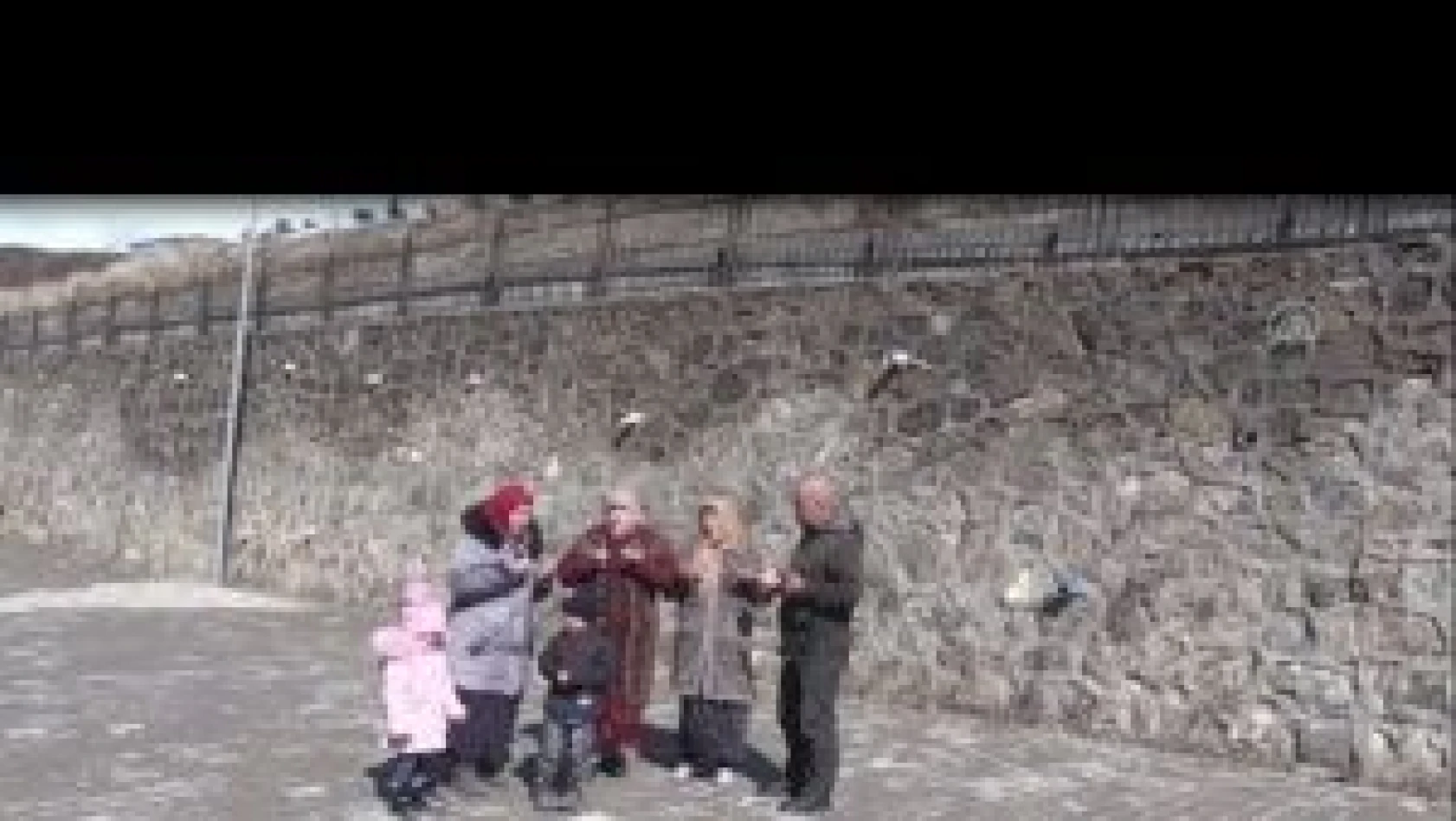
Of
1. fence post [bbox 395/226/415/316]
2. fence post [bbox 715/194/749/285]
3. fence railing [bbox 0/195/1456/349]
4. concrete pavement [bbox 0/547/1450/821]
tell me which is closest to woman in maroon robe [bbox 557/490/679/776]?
concrete pavement [bbox 0/547/1450/821]

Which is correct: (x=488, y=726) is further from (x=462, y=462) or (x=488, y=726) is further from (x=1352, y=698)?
(x=462, y=462)

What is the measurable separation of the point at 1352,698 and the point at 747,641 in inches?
116

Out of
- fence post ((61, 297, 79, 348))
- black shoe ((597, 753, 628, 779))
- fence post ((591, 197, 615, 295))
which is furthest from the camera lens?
fence post ((61, 297, 79, 348))

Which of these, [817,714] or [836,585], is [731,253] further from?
[817,714]

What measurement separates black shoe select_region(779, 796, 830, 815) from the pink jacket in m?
1.47

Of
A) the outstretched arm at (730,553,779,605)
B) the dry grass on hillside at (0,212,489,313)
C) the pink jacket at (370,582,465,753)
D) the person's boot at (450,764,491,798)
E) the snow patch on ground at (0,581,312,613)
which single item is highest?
the dry grass on hillside at (0,212,489,313)

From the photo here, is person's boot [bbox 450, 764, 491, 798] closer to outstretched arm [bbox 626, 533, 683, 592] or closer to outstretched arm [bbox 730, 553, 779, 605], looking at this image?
outstretched arm [bbox 626, 533, 683, 592]

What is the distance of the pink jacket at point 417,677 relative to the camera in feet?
22.5

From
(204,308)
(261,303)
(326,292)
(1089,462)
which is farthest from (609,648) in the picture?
(204,308)

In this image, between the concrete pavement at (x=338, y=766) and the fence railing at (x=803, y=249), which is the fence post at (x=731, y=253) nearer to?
the fence railing at (x=803, y=249)

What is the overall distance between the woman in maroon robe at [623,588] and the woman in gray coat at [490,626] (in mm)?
376

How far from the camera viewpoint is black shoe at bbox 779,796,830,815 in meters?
7.05

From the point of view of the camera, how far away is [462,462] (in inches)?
552
